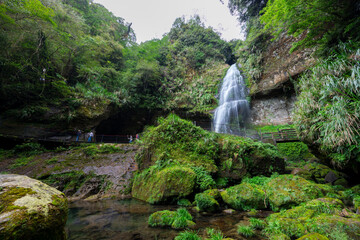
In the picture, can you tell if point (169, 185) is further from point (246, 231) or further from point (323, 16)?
point (323, 16)

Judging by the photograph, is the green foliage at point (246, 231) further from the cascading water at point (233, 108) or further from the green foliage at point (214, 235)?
the cascading water at point (233, 108)

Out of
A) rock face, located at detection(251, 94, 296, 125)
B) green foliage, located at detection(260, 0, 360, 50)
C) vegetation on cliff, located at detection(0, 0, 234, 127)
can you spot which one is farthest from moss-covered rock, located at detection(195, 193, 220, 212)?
rock face, located at detection(251, 94, 296, 125)

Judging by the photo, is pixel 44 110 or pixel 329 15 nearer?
pixel 329 15

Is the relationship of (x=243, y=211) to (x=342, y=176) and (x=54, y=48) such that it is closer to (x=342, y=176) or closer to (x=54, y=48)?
(x=342, y=176)

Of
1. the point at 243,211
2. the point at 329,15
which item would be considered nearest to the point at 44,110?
the point at 243,211

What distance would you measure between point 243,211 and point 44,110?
16.0m

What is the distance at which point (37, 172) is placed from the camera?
874cm

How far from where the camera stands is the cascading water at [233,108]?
1764cm

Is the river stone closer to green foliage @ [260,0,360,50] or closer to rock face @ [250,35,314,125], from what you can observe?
green foliage @ [260,0,360,50]

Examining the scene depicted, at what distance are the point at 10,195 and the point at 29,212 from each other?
18.6 inches

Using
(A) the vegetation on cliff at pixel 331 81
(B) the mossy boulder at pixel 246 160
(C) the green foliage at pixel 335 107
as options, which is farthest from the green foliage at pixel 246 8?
(B) the mossy boulder at pixel 246 160

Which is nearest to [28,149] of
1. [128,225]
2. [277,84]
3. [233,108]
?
[128,225]

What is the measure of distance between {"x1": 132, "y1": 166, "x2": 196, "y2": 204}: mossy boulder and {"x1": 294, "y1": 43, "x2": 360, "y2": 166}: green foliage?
484 centimetres

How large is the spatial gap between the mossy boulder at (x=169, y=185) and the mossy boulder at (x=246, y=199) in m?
1.36
